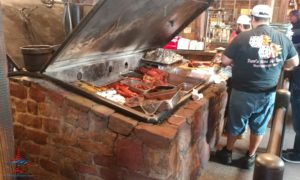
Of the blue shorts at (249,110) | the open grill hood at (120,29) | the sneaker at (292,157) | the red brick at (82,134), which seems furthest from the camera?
the sneaker at (292,157)

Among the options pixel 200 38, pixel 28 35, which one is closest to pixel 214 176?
pixel 28 35


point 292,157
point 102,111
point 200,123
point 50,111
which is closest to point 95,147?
point 102,111

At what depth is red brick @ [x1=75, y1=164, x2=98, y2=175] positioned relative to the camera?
Answer: 99.0 inches

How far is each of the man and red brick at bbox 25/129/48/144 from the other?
2110 millimetres

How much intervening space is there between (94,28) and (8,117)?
987 millimetres

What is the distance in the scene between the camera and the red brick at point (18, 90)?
2643mm

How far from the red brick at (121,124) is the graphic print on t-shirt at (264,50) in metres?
1.68

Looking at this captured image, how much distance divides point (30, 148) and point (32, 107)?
45 centimetres

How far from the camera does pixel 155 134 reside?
→ 2137 mm

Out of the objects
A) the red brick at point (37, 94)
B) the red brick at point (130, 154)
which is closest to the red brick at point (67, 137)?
the red brick at point (37, 94)

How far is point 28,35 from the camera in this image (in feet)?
9.87

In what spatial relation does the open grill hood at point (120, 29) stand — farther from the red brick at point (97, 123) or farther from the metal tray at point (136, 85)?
the red brick at point (97, 123)

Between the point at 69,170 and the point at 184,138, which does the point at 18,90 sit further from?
the point at 184,138

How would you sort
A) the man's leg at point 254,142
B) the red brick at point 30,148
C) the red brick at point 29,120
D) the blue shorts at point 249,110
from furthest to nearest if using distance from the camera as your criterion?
the man's leg at point 254,142 < the blue shorts at point 249,110 < the red brick at point 30,148 < the red brick at point 29,120
